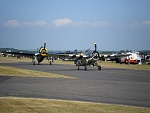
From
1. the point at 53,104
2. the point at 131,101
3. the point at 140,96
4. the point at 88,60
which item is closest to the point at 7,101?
the point at 53,104

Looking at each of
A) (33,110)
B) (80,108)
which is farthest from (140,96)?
(33,110)

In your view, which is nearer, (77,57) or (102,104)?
(102,104)

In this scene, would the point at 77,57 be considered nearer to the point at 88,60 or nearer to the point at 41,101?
the point at 88,60

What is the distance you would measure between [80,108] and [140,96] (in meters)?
5.03

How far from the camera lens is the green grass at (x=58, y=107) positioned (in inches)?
420

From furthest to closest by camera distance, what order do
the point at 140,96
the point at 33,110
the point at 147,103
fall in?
the point at 140,96, the point at 147,103, the point at 33,110

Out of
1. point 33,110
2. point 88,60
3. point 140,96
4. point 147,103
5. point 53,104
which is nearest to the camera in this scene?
point 33,110

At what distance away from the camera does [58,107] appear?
37.3 ft

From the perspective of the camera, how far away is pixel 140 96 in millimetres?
14992

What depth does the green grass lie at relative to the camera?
10.7m

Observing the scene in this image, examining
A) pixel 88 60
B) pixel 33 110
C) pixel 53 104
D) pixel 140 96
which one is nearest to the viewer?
pixel 33 110

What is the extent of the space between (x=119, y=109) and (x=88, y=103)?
1.74 m

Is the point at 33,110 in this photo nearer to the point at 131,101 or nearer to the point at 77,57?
the point at 131,101

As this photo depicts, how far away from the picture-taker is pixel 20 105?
11555mm
